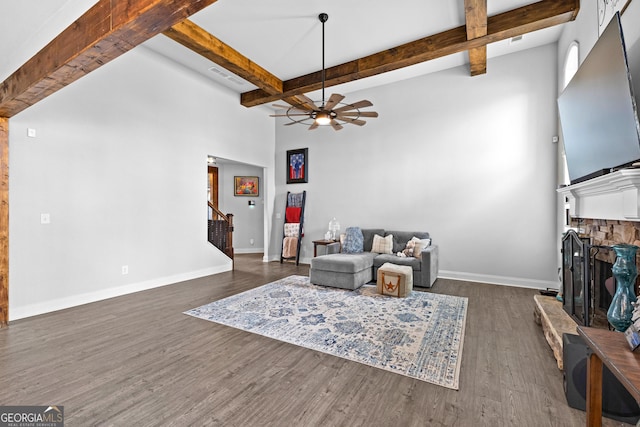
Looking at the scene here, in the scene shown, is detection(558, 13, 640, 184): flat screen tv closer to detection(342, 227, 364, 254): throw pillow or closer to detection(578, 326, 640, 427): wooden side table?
detection(578, 326, 640, 427): wooden side table

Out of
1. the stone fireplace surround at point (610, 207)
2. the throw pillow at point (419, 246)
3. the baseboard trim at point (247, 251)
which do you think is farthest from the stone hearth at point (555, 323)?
the baseboard trim at point (247, 251)

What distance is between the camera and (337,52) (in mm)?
4543

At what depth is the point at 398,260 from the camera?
471 centimetres

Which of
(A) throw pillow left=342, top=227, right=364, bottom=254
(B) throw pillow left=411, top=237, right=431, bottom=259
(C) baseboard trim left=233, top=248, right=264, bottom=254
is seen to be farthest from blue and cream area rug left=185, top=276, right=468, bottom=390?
(C) baseboard trim left=233, top=248, right=264, bottom=254

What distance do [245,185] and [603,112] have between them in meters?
7.73

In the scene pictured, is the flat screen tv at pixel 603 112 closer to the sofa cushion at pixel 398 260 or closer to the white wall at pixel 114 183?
the sofa cushion at pixel 398 260

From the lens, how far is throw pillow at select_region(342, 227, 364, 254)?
215 inches

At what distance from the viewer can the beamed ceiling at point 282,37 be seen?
196 centimetres

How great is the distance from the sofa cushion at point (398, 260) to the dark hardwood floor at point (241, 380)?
140 cm

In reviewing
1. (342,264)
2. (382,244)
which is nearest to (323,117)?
(342,264)

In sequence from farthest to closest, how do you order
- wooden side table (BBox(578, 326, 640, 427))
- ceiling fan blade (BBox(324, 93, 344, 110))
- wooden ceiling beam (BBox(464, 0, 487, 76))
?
ceiling fan blade (BBox(324, 93, 344, 110)) < wooden ceiling beam (BBox(464, 0, 487, 76)) < wooden side table (BBox(578, 326, 640, 427))

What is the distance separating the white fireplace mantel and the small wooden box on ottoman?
6.55 ft

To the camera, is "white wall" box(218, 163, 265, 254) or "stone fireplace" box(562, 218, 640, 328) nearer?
"stone fireplace" box(562, 218, 640, 328)

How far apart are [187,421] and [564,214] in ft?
16.1
